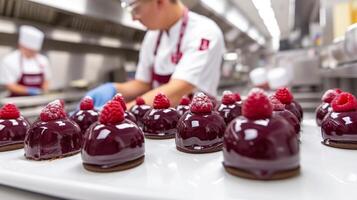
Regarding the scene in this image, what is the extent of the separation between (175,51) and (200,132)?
1.09 metres

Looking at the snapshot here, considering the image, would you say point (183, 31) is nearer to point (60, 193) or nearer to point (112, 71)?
point (60, 193)

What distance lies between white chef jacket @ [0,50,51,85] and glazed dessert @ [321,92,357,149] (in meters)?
3.57

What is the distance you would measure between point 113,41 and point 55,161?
4.35 meters

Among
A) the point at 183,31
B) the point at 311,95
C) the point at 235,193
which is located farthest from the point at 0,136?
the point at 311,95

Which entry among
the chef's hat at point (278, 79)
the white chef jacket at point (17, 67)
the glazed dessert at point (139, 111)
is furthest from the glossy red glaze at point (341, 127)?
the white chef jacket at point (17, 67)

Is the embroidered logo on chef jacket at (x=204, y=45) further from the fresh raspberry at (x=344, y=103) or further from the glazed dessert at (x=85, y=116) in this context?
the fresh raspberry at (x=344, y=103)

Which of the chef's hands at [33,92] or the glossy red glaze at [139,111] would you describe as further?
the chef's hands at [33,92]

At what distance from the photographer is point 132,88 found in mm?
1878

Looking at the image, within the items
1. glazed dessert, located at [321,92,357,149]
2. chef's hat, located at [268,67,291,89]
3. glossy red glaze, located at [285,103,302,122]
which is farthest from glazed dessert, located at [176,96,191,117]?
chef's hat, located at [268,67,291,89]

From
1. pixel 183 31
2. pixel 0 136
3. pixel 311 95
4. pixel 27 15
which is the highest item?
pixel 27 15

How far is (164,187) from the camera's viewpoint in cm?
48

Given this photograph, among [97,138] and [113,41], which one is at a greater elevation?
[113,41]

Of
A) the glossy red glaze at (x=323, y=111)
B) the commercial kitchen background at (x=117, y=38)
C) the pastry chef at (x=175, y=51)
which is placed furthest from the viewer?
the commercial kitchen background at (x=117, y=38)

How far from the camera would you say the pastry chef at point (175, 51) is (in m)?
1.52
